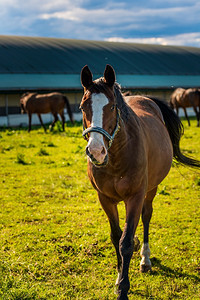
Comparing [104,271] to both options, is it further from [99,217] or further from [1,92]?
[1,92]

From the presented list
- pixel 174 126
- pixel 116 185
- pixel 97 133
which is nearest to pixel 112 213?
pixel 116 185

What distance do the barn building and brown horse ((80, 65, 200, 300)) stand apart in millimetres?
19331

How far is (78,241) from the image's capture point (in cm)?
520

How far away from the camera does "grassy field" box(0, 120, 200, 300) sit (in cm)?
389

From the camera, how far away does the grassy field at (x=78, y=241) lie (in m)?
3.89

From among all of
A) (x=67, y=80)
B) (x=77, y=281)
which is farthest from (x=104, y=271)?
(x=67, y=80)

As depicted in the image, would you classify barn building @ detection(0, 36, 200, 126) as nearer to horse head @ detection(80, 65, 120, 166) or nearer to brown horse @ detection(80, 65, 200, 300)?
brown horse @ detection(80, 65, 200, 300)

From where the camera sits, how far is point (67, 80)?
29031 millimetres

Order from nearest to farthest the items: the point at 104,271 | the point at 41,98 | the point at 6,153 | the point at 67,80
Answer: the point at 104,271 < the point at 6,153 < the point at 41,98 < the point at 67,80

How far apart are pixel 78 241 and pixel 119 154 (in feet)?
7.03

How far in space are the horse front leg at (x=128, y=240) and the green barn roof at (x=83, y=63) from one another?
22.9 meters

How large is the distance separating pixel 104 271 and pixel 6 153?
28.9ft

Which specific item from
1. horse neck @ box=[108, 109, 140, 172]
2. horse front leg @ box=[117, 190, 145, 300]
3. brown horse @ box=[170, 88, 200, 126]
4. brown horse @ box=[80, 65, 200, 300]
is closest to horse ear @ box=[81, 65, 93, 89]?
brown horse @ box=[80, 65, 200, 300]

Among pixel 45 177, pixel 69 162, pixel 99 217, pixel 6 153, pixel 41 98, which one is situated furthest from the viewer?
pixel 41 98
